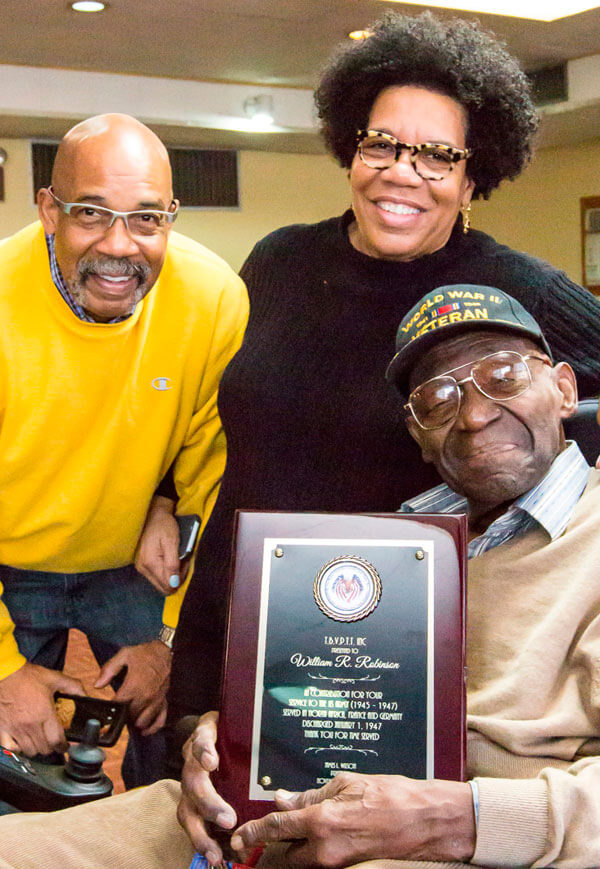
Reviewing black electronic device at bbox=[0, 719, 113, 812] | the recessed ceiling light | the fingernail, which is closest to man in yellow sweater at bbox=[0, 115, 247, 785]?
black electronic device at bbox=[0, 719, 113, 812]

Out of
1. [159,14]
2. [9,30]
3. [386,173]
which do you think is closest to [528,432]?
[386,173]

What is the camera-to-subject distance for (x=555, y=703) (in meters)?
1.36

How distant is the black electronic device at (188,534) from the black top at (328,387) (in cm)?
28

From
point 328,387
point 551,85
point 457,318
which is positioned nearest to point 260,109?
point 551,85

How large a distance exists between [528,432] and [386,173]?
59 centimetres

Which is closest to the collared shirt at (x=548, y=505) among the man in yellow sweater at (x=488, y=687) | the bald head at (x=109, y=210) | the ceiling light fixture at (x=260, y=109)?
the man in yellow sweater at (x=488, y=687)

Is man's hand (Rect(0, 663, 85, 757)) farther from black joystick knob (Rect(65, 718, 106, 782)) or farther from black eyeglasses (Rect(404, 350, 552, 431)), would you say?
black eyeglasses (Rect(404, 350, 552, 431))

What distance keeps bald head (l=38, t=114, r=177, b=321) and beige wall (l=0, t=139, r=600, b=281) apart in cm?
769

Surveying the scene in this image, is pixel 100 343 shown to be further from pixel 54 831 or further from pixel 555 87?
pixel 555 87

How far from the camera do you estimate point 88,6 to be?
246 inches

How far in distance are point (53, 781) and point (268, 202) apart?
8.51m

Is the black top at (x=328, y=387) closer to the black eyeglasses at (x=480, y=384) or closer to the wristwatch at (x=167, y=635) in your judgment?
the black eyeglasses at (x=480, y=384)

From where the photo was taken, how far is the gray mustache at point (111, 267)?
204 cm

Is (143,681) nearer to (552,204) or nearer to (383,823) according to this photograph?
(383,823)
